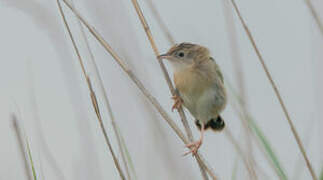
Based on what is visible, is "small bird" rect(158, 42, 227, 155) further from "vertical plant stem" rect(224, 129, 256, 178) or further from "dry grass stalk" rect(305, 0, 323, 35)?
"dry grass stalk" rect(305, 0, 323, 35)

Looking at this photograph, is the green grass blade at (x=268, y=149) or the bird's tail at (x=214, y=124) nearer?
the green grass blade at (x=268, y=149)

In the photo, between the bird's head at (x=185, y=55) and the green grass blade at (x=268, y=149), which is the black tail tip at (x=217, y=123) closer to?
the bird's head at (x=185, y=55)

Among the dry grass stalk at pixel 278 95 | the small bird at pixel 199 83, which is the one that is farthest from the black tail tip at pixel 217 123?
the dry grass stalk at pixel 278 95

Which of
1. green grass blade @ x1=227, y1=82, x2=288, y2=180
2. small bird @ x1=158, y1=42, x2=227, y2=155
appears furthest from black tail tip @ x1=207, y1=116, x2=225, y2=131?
green grass blade @ x1=227, y1=82, x2=288, y2=180

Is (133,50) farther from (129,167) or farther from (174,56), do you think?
(129,167)

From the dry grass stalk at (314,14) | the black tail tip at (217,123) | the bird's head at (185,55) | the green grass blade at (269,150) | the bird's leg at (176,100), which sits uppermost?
the bird's head at (185,55)

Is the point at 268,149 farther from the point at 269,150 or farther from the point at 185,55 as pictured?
the point at 185,55

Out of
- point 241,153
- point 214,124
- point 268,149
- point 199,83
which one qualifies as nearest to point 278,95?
point 268,149
